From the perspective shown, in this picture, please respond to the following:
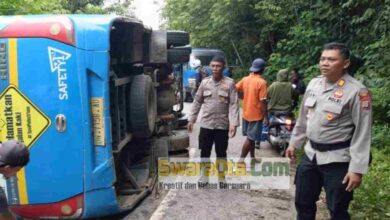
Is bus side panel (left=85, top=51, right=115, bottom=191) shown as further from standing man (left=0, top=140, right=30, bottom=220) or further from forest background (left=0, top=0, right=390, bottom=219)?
forest background (left=0, top=0, right=390, bottom=219)

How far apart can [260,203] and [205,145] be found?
3.36 ft

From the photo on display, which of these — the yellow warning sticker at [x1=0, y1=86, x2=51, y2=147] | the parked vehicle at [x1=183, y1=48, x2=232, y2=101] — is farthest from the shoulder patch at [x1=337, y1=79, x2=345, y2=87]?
the parked vehicle at [x1=183, y1=48, x2=232, y2=101]

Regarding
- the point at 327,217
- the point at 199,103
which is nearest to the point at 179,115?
the point at 199,103

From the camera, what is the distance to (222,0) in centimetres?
1898

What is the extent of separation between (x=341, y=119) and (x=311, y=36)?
413 inches

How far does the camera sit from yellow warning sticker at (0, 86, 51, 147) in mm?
3918

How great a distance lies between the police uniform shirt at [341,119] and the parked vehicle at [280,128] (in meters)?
3.70

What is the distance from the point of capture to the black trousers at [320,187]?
3373 mm

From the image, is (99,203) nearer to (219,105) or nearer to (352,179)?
(219,105)

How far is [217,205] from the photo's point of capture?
4992 mm

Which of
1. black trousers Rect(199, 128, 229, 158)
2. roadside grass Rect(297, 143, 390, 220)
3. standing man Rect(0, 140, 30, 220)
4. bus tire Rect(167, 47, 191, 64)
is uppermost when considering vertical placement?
bus tire Rect(167, 47, 191, 64)

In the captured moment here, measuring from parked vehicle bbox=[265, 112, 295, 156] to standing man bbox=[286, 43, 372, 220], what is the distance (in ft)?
12.2

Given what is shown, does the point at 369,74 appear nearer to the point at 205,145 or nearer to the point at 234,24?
the point at 205,145

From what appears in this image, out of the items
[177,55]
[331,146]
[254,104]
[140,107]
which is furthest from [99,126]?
[254,104]
